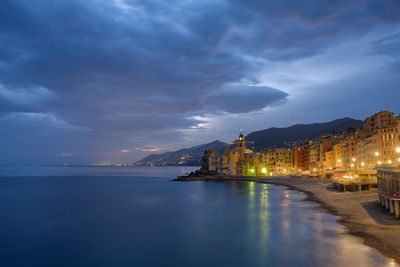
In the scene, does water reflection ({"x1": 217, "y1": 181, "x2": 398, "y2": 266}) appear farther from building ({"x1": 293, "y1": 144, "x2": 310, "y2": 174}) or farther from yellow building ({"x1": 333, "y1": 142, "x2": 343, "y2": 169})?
building ({"x1": 293, "y1": 144, "x2": 310, "y2": 174})

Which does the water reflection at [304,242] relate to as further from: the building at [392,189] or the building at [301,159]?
the building at [301,159]

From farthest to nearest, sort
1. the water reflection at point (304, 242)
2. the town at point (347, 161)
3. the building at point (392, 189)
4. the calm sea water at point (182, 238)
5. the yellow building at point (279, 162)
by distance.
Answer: the yellow building at point (279, 162) → the town at point (347, 161) → the building at point (392, 189) → the calm sea water at point (182, 238) → the water reflection at point (304, 242)

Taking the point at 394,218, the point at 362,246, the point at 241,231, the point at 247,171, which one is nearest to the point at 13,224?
the point at 241,231

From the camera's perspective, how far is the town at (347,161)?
37.2m

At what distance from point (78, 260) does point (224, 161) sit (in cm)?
12251

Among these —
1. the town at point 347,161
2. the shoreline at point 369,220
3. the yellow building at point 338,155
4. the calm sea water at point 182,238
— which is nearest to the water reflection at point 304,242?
the calm sea water at point 182,238

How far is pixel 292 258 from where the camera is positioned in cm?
2241

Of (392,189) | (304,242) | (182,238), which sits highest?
(392,189)

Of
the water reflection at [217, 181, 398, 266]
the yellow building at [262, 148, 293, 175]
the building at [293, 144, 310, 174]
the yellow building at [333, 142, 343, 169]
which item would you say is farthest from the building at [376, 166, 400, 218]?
the building at [293, 144, 310, 174]

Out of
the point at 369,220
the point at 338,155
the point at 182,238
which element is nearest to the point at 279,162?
the point at 338,155

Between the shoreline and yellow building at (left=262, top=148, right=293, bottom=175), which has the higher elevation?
yellow building at (left=262, top=148, right=293, bottom=175)

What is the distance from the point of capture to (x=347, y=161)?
102m

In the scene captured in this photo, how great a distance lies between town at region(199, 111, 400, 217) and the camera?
37.2 m

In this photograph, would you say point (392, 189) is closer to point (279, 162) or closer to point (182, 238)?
point (182, 238)
